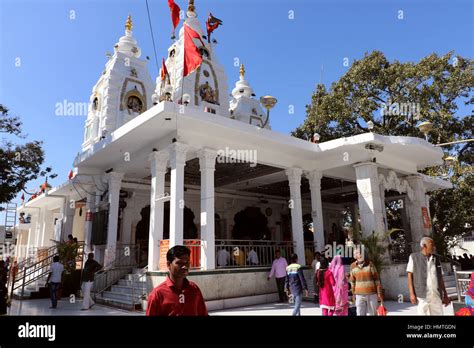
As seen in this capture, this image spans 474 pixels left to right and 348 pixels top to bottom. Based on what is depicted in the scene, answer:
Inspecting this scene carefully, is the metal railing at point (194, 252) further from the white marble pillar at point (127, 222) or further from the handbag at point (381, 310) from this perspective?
the handbag at point (381, 310)

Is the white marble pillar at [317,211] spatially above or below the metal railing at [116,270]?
above

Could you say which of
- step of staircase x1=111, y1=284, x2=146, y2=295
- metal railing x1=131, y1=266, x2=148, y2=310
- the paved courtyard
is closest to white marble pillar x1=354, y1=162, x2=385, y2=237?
the paved courtyard

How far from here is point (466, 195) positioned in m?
18.8

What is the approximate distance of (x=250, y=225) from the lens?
1819 cm

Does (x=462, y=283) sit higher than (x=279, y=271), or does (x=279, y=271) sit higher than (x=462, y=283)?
(x=279, y=271)

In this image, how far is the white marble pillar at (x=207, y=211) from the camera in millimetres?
9648

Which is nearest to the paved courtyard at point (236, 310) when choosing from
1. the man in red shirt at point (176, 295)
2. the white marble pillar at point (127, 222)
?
the white marble pillar at point (127, 222)

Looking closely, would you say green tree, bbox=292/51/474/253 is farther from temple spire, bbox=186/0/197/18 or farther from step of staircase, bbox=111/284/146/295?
step of staircase, bbox=111/284/146/295

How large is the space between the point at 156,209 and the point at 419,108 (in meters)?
17.5

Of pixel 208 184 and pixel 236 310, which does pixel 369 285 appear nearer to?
pixel 236 310

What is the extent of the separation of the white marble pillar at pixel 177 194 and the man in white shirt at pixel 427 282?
19.5ft

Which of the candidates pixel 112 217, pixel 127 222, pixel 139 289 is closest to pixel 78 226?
pixel 127 222
